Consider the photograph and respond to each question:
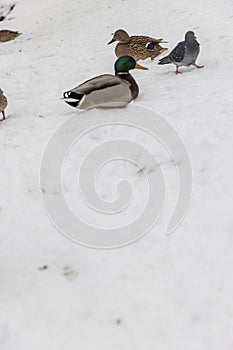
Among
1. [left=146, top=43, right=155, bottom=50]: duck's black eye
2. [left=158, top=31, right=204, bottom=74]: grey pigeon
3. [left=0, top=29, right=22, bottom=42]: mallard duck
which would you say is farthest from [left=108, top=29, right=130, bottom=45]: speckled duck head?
[left=0, top=29, right=22, bottom=42]: mallard duck

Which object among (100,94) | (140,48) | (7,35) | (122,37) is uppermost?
(100,94)

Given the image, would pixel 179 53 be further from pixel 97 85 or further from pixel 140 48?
pixel 97 85

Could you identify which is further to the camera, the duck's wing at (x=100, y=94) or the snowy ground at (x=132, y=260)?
the duck's wing at (x=100, y=94)

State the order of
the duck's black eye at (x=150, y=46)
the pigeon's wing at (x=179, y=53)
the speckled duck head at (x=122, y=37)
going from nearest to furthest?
the pigeon's wing at (x=179, y=53) < the duck's black eye at (x=150, y=46) < the speckled duck head at (x=122, y=37)

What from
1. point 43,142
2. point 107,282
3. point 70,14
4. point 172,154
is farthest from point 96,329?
point 70,14

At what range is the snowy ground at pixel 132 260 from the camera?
265 centimetres

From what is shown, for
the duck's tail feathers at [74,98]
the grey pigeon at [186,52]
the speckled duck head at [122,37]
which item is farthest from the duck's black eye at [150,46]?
the duck's tail feathers at [74,98]

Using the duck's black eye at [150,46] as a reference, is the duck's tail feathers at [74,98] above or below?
above

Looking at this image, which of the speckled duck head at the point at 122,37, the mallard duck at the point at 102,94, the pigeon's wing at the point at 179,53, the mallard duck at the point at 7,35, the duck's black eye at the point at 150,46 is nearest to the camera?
the mallard duck at the point at 102,94

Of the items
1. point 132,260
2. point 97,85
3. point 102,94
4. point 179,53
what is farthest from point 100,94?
point 132,260

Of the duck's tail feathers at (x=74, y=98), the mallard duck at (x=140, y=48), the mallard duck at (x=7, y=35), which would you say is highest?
the duck's tail feathers at (x=74, y=98)

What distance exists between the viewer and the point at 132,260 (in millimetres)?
3270

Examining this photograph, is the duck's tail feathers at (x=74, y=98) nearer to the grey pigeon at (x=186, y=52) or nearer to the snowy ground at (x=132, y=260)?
the snowy ground at (x=132, y=260)

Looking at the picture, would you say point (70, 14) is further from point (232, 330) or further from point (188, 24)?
point (232, 330)
